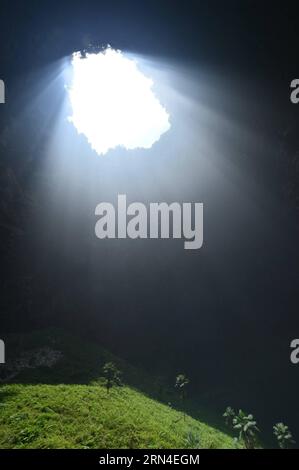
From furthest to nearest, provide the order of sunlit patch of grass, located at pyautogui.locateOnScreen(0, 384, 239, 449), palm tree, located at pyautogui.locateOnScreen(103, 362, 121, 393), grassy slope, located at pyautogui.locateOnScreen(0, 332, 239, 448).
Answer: palm tree, located at pyautogui.locateOnScreen(103, 362, 121, 393) < grassy slope, located at pyautogui.locateOnScreen(0, 332, 239, 448) < sunlit patch of grass, located at pyautogui.locateOnScreen(0, 384, 239, 449)

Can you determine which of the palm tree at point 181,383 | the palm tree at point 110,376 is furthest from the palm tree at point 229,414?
the palm tree at point 110,376

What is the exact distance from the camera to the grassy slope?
80.9 ft

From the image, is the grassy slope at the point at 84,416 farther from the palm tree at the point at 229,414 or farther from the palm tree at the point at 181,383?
the palm tree at the point at 181,383

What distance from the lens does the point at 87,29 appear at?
5144 centimetres

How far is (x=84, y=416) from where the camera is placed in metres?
28.5

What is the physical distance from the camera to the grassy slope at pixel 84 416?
2466cm

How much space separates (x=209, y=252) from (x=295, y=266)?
16.4 meters

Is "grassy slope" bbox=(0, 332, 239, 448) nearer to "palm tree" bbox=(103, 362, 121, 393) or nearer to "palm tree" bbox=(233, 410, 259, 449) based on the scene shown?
"palm tree" bbox=(103, 362, 121, 393)

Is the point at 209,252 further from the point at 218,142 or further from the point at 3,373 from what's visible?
the point at 3,373

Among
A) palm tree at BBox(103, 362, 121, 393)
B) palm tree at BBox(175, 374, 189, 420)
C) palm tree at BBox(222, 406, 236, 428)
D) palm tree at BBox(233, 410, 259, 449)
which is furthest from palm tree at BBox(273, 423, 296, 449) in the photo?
palm tree at BBox(103, 362, 121, 393)

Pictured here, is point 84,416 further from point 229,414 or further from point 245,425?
point 229,414

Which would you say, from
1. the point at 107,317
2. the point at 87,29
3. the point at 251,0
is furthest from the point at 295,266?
the point at 87,29

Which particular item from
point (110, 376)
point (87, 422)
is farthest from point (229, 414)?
point (87, 422)

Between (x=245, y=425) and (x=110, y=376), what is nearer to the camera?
(x=245, y=425)
